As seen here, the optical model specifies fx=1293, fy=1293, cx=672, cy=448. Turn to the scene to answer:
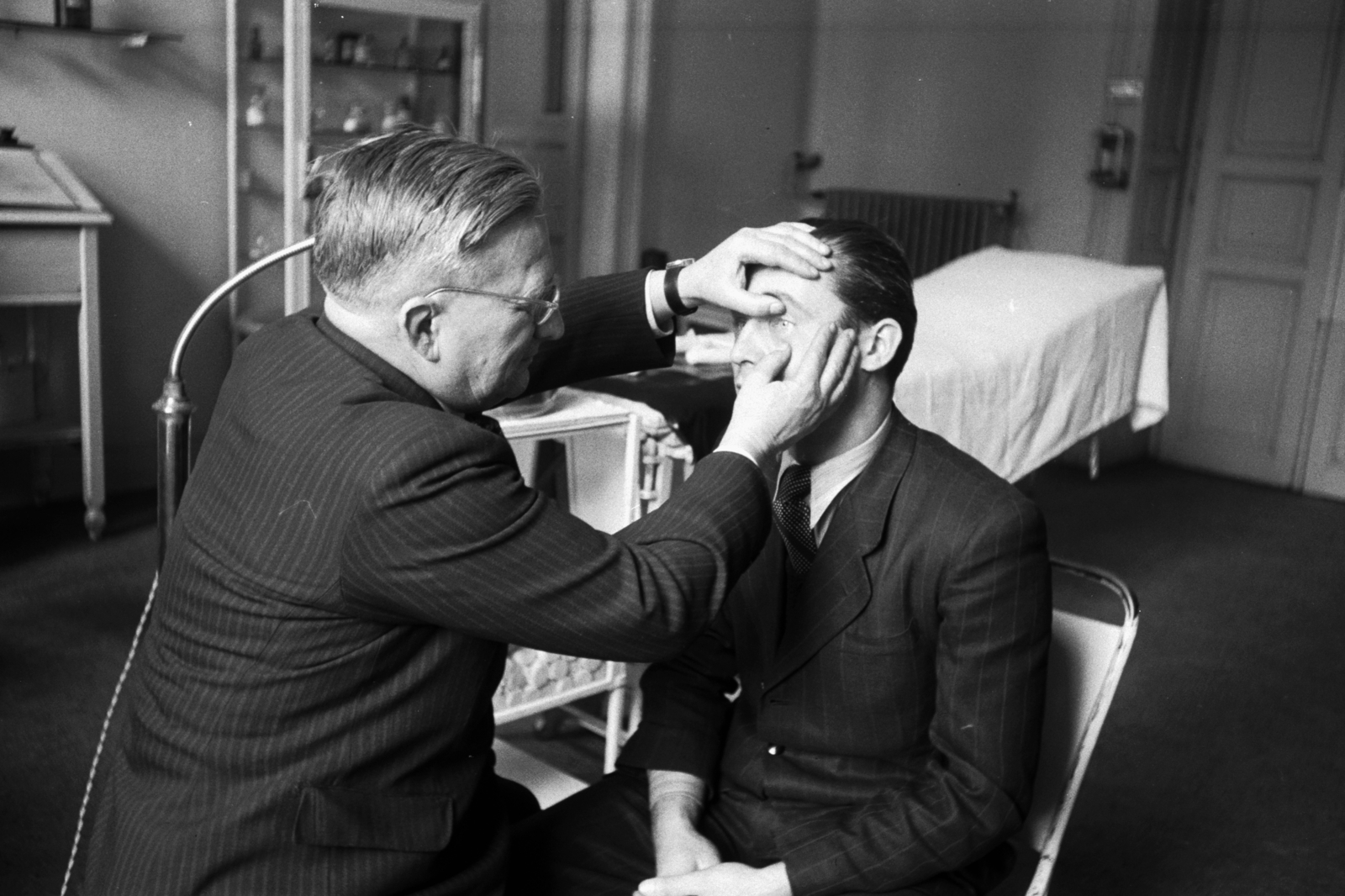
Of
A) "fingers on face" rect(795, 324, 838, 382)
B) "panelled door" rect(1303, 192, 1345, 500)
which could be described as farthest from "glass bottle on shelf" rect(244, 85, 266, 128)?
"panelled door" rect(1303, 192, 1345, 500)

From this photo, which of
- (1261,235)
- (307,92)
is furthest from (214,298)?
(1261,235)

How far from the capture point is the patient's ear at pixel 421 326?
1.01 meters

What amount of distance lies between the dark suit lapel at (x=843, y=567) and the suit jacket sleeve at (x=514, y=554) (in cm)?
27

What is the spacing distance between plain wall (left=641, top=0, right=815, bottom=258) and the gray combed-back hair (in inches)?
163

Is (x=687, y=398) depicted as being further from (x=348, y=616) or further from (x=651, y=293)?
(x=348, y=616)

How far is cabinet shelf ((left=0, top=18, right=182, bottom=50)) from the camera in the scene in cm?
361

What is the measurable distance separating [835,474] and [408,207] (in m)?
Answer: 0.60

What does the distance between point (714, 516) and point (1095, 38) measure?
430cm

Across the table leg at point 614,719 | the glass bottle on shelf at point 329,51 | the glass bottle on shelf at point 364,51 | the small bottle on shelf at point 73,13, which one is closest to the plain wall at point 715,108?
the glass bottle on shelf at point 364,51

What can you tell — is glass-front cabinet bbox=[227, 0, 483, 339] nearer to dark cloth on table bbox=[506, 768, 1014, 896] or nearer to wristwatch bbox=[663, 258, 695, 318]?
wristwatch bbox=[663, 258, 695, 318]

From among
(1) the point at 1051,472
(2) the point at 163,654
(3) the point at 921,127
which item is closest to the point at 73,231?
(2) the point at 163,654

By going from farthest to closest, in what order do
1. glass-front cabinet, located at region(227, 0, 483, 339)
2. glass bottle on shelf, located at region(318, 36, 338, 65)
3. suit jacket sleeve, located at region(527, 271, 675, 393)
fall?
glass bottle on shelf, located at region(318, 36, 338, 65) < glass-front cabinet, located at region(227, 0, 483, 339) < suit jacket sleeve, located at region(527, 271, 675, 393)

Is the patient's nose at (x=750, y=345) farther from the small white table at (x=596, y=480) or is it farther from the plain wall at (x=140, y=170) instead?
the plain wall at (x=140, y=170)

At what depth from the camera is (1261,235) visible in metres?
4.80
